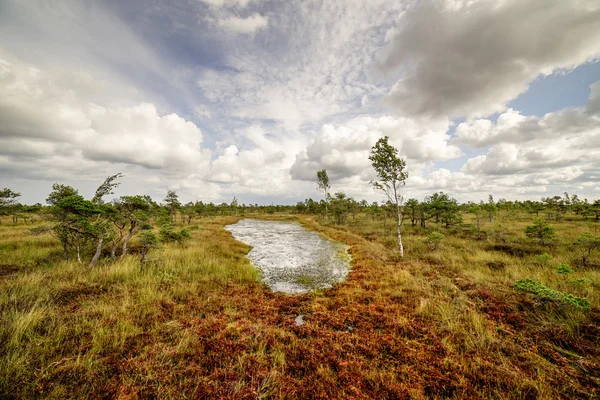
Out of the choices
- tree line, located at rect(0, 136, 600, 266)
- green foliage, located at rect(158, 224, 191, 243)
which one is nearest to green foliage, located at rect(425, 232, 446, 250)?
tree line, located at rect(0, 136, 600, 266)

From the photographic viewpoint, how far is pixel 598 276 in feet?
31.7

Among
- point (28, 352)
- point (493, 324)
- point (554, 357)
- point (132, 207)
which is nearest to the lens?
point (28, 352)

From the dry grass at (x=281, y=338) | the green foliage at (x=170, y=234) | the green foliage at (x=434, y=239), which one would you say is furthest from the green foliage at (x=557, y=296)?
the green foliage at (x=170, y=234)

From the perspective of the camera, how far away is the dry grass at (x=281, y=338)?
4527mm

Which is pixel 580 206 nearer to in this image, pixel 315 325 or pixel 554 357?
Answer: pixel 554 357

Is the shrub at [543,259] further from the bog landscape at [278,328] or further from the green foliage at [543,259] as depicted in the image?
the bog landscape at [278,328]

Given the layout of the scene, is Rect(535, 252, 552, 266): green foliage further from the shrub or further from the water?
the water

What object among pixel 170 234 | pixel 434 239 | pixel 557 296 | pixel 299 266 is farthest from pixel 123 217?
pixel 434 239

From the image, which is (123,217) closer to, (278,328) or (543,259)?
(278,328)

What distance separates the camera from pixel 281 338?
6586mm

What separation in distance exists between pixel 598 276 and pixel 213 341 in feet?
56.0

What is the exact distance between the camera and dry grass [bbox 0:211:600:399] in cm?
453

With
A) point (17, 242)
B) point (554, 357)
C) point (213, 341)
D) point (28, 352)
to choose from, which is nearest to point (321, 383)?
point (213, 341)

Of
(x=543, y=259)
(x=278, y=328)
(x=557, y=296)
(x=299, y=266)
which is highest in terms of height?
(x=557, y=296)
